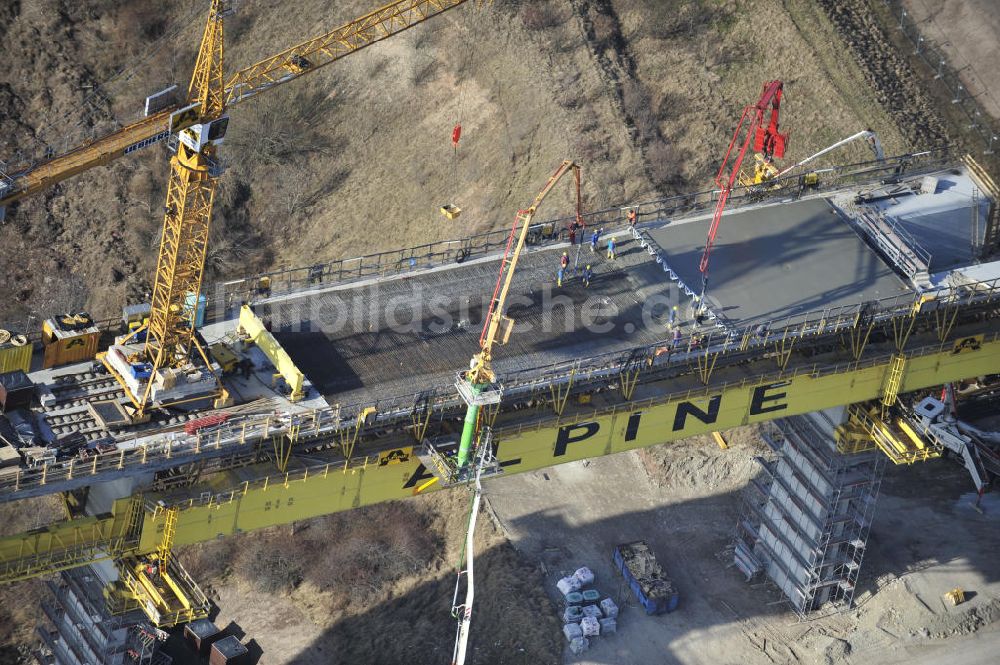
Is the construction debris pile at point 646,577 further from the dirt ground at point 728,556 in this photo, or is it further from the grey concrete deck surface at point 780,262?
the grey concrete deck surface at point 780,262

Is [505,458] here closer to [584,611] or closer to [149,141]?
[584,611]

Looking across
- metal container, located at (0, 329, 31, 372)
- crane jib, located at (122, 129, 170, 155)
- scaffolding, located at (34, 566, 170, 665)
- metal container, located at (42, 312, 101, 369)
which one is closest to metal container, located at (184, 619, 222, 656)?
scaffolding, located at (34, 566, 170, 665)

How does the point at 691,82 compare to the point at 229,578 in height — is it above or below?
above

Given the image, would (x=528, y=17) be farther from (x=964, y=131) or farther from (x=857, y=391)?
(x=857, y=391)

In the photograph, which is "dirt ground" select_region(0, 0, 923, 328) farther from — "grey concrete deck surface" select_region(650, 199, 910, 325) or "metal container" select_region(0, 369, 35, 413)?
"metal container" select_region(0, 369, 35, 413)

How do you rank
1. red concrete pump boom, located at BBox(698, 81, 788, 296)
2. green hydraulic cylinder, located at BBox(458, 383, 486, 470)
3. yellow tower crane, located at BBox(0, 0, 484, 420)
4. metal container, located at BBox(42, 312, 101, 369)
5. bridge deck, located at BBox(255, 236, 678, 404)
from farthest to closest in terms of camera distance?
red concrete pump boom, located at BBox(698, 81, 788, 296) < bridge deck, located at BBox(255, 236, 678, 404) < metal container, located at BBox(42, 312, 101, 369) < yellow tower crane, located at BBox(0, 0, 484, 420) < green hydraulic cylinder, located at BBox(458, 383, 486, 470)

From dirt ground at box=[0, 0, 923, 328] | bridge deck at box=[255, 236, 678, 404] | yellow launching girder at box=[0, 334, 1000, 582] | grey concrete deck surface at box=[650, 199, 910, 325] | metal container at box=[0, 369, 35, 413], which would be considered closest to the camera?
yellow launching girder at box=[0, 334, 1000, 582]

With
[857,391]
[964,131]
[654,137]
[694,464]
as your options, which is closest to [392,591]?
[694,464]
